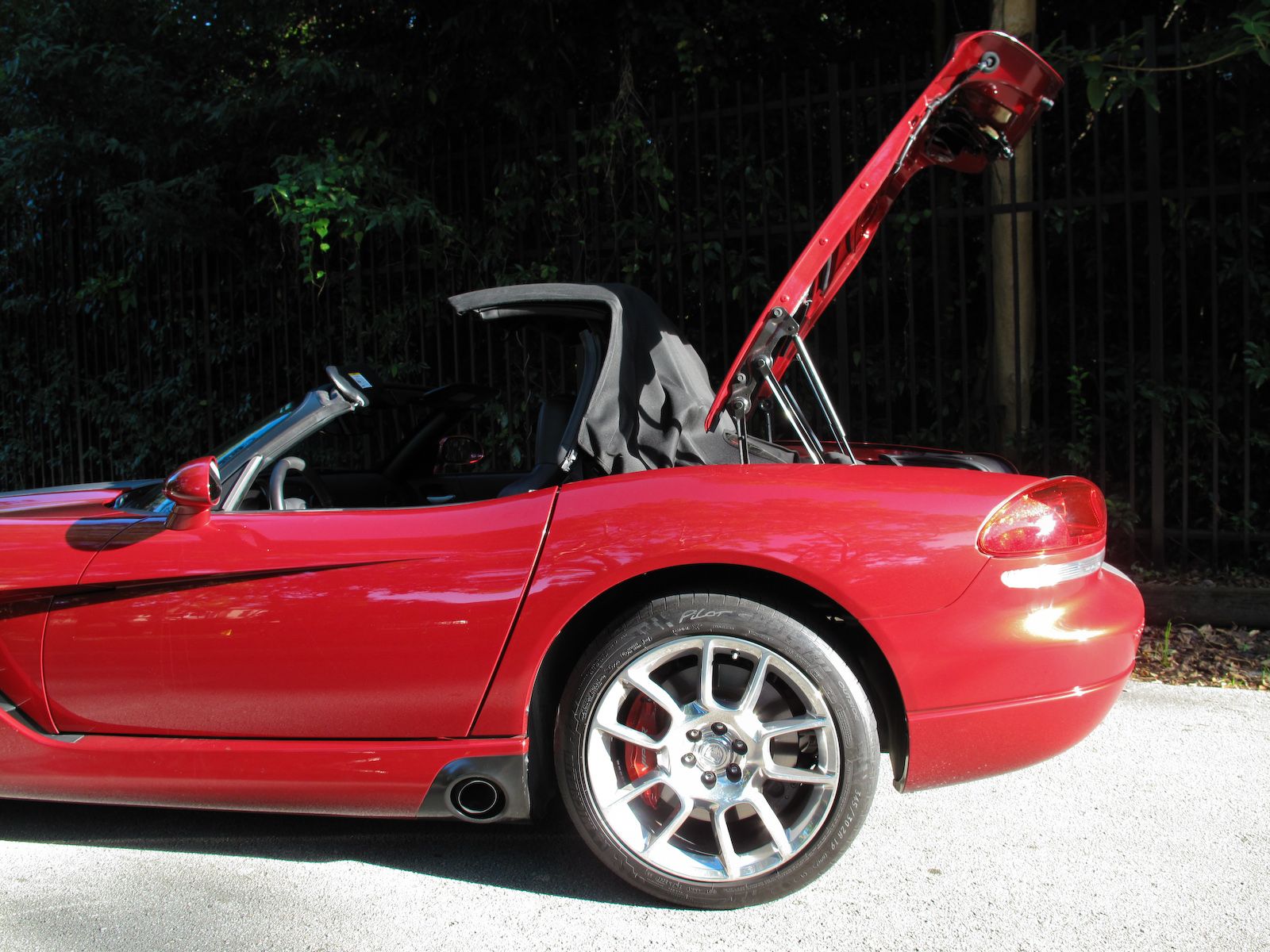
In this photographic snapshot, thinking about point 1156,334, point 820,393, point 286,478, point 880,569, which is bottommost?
point 880,569

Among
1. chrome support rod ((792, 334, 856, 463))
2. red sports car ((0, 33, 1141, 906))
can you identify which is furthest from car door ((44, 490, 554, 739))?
chrome support rod ((792, 334, 856, 463))

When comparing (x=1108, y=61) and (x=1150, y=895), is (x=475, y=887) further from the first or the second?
(x=1108, y=61)

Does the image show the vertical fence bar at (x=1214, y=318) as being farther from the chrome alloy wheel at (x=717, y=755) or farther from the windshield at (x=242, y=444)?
the windshield at (x=242, y=444)

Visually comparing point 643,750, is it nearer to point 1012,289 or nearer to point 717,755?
point 717,755

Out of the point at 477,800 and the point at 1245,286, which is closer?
the point at 477,800

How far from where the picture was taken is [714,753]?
245cm

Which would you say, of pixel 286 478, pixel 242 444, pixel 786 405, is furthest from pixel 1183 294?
pixel 242 444

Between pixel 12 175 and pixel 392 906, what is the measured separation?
7.53 metres

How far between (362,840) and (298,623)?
78cm

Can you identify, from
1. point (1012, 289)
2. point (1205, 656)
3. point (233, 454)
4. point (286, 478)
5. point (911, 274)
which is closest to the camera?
point (233, 454)

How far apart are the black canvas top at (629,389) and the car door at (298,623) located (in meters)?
0.30

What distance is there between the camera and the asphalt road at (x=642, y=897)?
236cm

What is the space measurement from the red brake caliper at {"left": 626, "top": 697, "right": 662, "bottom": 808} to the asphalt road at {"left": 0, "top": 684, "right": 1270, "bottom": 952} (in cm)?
26

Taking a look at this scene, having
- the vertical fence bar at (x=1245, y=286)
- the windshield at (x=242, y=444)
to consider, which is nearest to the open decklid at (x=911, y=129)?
the windshield at (x=242, y=444)
